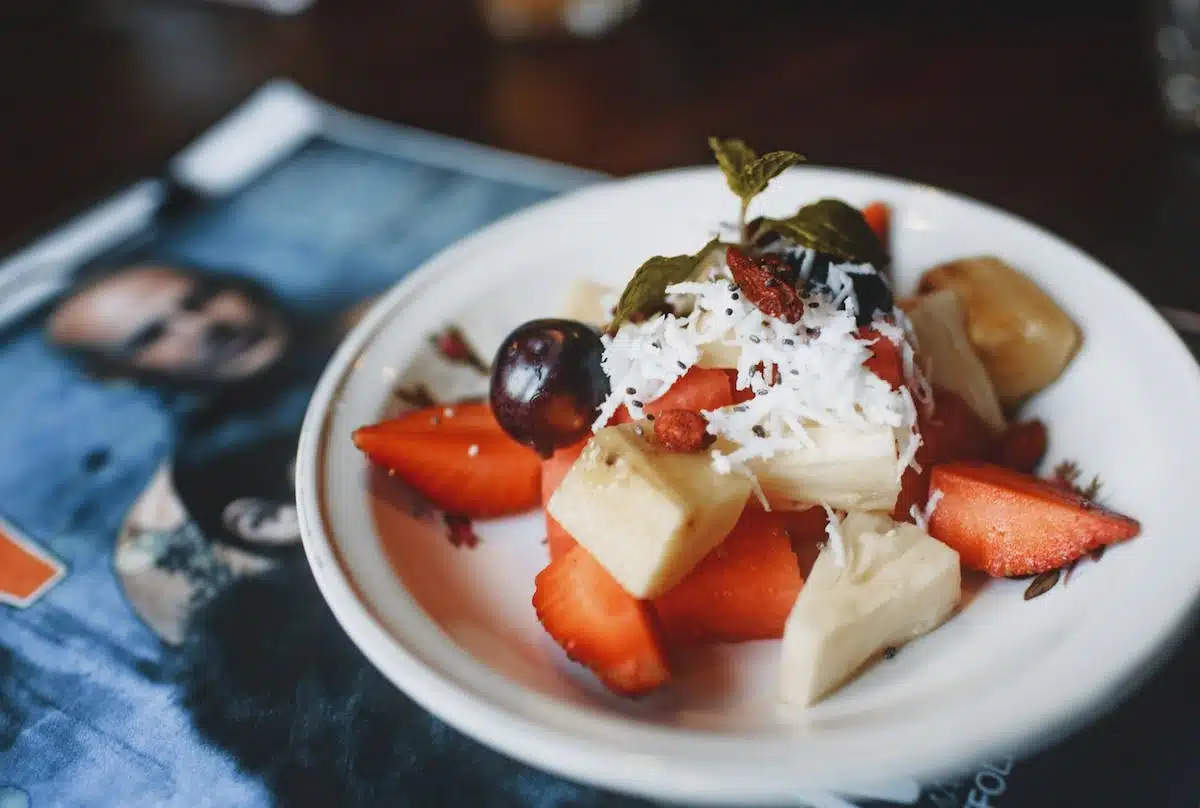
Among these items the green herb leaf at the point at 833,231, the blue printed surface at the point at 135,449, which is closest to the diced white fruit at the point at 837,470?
the green herb leaf at the point at 833,231

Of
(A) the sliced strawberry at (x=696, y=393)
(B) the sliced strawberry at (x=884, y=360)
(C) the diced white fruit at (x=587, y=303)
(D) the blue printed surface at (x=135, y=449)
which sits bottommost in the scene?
(D) the blue printed surface at (x=135, y=449)

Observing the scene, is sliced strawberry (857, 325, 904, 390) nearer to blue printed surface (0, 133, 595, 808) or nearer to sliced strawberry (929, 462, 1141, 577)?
sliced strawberry (929, 462, 1141, 577)

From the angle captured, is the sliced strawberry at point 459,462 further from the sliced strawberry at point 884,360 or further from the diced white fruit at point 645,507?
the sliced strawberry at point 884,360

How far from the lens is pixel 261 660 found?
110 centimetres

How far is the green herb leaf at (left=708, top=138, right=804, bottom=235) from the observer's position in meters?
1.05

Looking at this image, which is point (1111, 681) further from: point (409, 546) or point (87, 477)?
point (87, 477)

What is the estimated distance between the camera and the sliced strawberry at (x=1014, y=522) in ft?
3.03

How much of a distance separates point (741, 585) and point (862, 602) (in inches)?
4.7

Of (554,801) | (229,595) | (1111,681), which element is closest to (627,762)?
(554,801)

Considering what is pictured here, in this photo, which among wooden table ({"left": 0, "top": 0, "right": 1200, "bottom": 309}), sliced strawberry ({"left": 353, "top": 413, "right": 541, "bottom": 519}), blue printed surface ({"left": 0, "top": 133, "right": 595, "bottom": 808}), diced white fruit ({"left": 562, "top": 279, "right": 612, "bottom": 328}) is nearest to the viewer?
blue printed surface ({"left": 0, "top": 133, "right": 595, "bottom": 808})

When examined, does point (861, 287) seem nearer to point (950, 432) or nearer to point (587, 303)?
point (950, 432)

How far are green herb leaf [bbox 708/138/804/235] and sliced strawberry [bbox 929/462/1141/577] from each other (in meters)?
0.36

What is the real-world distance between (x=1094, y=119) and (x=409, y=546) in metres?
1.67

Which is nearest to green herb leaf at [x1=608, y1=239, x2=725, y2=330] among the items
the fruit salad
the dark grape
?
the fruit salad
